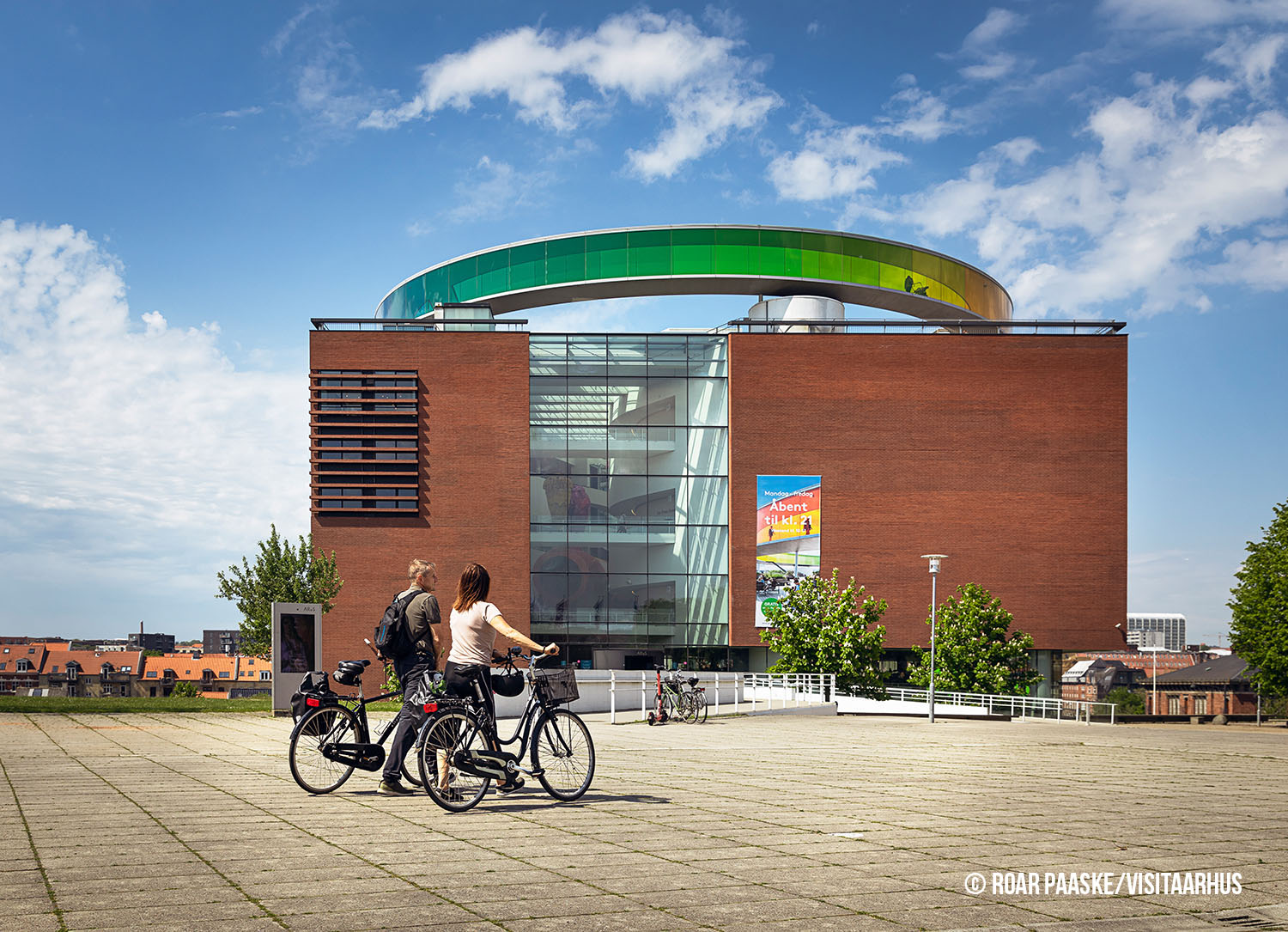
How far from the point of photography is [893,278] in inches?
1994

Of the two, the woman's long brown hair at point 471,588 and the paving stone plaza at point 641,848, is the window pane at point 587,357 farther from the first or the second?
the woman's long brown hair at point 471,588

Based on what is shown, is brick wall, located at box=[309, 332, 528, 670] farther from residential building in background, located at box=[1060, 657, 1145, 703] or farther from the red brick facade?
residential building in background, located at box=[1060, 657, 1145, 703]


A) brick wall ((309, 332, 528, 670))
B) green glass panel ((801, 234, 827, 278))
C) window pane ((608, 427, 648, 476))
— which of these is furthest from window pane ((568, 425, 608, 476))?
green glass panel ((801, 234, 827, 278))

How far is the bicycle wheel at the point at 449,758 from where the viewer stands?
7.78 metres

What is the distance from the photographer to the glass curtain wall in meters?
45.9

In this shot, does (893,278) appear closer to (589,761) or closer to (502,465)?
(502,465)

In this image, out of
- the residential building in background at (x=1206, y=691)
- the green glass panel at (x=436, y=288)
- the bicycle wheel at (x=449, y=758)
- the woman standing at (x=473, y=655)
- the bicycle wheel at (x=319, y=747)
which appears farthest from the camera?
the residential building in background at (x=1206, y=691)

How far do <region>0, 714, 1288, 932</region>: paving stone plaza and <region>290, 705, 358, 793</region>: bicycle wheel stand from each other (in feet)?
0.73

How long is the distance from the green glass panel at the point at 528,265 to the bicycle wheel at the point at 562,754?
42.1 m

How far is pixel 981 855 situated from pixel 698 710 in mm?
16912

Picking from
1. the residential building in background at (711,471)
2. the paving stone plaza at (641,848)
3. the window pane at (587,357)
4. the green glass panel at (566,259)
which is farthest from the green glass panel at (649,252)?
the paving stone plaza at (641,848)

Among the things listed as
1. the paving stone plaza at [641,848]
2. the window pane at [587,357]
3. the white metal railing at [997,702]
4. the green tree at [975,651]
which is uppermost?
the window pane at [587,357]

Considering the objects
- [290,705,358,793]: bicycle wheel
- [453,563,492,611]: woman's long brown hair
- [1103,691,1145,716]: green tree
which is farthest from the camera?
[1103,691,1145,716]: green tree

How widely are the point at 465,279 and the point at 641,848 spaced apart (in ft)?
156
